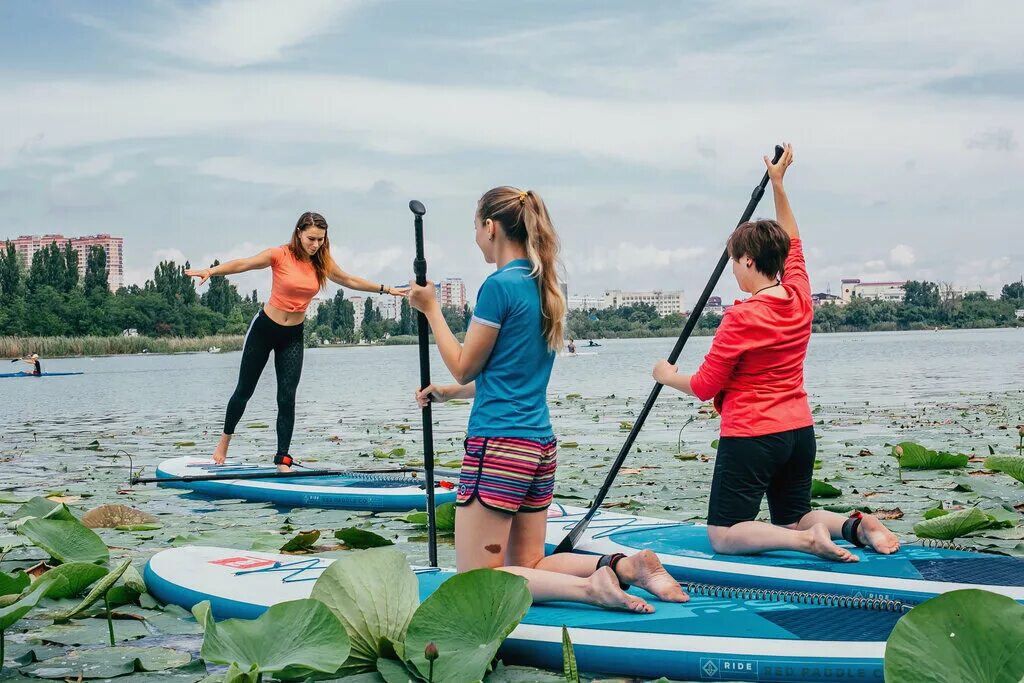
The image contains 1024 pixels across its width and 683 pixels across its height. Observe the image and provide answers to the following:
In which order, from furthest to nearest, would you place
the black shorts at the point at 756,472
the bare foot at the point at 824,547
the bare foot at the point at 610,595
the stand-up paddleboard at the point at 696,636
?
the black shorts at the point at 756,472 → the bare foot at the point at 824,547 → the bare foot at the point at 610,595 → the stand-up paddleboard at the point at 696,636

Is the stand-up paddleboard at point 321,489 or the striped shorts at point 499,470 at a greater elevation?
the striped shorts at point 499,470

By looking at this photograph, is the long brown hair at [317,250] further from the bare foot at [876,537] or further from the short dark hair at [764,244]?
the bare foot at [876,537]

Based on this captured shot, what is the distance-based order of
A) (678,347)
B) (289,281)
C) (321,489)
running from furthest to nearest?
(289,281)
(321,489)
(678,347)

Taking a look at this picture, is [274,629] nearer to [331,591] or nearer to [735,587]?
[331,591]

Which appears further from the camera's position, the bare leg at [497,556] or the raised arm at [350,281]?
the raised arm at [350,281]

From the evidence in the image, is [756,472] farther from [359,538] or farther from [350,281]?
[350,281]

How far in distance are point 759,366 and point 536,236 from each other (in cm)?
117

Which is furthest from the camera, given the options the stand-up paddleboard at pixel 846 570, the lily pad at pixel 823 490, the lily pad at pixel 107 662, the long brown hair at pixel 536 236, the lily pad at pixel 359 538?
the lily pad at pixel 823 490

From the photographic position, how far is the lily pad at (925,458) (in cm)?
753

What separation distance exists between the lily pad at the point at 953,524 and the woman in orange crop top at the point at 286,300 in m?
4.21

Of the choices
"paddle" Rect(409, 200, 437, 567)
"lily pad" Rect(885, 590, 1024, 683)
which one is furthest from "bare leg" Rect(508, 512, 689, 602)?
"lily pad" Rect(885, 590, 1024, 683)

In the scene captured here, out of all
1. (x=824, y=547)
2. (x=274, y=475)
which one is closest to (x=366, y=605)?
(x=824, y=547)

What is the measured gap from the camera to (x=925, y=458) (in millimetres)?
7641

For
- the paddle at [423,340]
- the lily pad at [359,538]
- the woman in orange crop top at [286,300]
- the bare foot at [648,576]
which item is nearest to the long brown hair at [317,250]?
the woman in orange crop top at [286,300]
